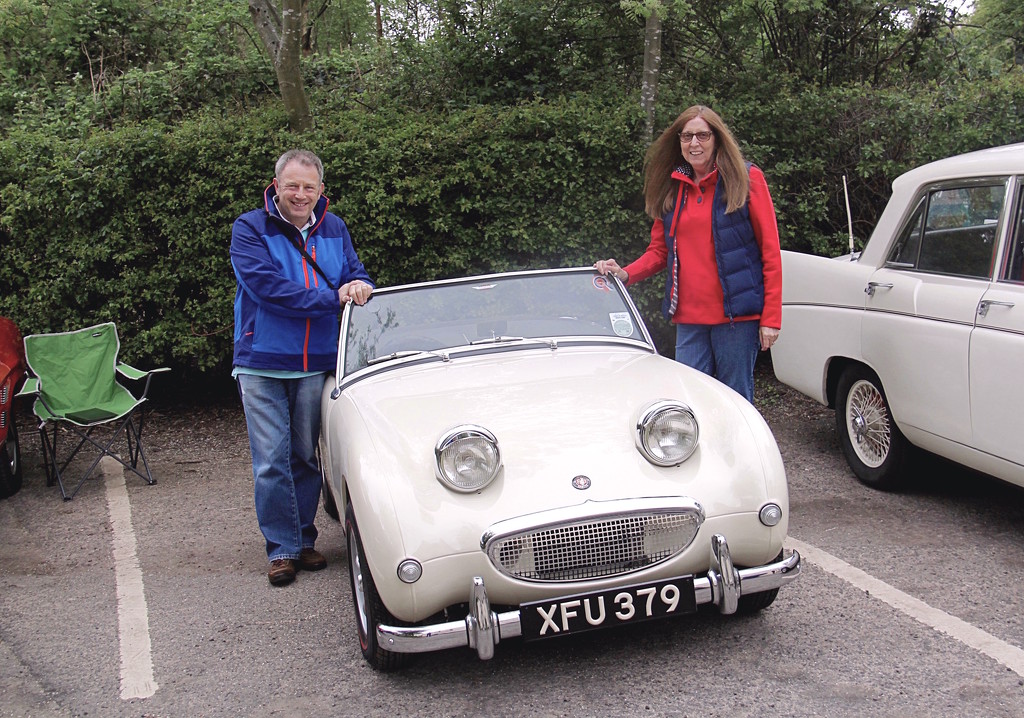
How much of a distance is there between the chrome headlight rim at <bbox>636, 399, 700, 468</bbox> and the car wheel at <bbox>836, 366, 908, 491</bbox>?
2265mm

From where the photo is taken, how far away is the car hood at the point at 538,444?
323 cm

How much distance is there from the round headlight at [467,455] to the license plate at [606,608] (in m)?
0.48

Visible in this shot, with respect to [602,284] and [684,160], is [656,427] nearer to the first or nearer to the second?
[602,284]

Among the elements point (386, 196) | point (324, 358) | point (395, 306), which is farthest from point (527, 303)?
point (386, 196)

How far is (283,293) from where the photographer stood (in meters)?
4.31

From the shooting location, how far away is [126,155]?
721 centimetres

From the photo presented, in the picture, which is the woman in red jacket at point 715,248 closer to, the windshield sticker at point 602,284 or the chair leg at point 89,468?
the windshield sticker at point 602,284

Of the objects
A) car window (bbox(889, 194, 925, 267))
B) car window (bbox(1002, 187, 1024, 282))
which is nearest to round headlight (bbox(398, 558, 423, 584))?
car window (bbox(1002, 187, 1024, 282))

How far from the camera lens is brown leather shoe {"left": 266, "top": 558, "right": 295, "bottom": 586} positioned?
4.51 metres

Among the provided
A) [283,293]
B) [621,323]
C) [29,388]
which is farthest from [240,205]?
[621,323]

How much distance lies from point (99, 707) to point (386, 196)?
15.4 feet

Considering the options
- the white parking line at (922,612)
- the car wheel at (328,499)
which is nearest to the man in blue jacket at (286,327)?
the car wheel at (328,499)

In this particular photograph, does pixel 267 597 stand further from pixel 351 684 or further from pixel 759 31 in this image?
pixel 759 31

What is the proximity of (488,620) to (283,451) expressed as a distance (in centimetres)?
181
